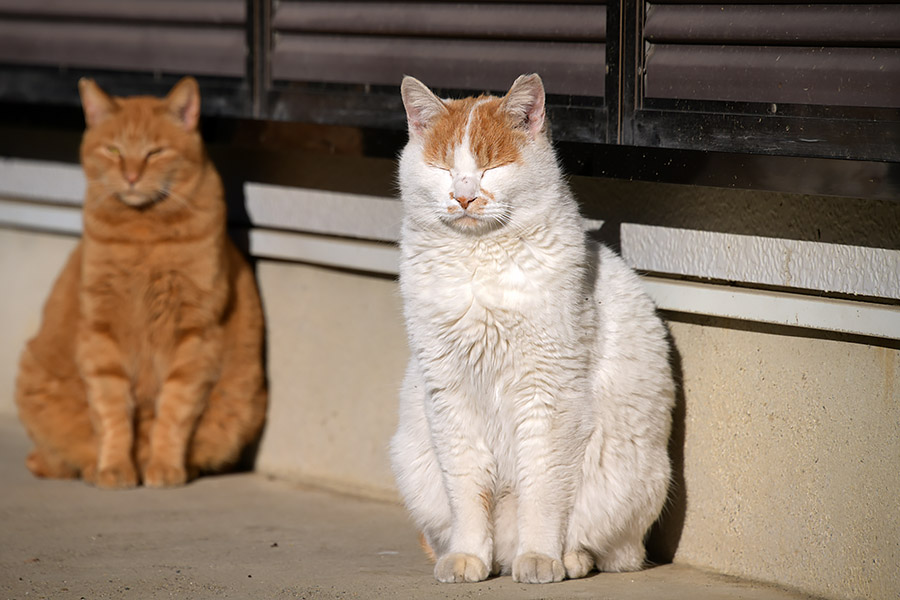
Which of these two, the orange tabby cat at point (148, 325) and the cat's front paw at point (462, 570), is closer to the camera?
the cat's front paw at point (462, 570)

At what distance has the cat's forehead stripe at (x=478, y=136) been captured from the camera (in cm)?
318

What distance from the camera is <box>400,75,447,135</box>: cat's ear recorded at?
10.8 ft

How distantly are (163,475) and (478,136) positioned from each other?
2.23m

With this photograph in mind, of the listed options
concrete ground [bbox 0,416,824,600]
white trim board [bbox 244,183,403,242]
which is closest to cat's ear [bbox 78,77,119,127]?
white trim board [bbox 244,183,403,242]

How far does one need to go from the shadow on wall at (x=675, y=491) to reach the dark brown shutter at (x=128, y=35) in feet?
7.83

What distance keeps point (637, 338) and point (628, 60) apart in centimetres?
93

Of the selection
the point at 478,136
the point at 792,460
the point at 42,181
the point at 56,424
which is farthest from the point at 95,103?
the point at 792,460

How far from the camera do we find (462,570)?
328 cm

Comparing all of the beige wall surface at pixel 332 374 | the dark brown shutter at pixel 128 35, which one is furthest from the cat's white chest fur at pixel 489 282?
the dark brown shutter at pixel 128 35

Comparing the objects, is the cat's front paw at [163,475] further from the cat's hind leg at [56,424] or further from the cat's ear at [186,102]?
the cat's ear at [186,102]

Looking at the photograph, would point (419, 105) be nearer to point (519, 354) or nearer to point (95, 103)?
point (519, 354)

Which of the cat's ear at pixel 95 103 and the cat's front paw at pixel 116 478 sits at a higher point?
the cat's ear at pixel 95 103

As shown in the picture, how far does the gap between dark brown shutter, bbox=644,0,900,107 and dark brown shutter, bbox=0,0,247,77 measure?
6.70ft

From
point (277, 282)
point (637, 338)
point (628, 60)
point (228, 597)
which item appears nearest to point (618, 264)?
point (637, 338)
